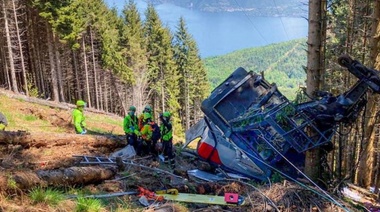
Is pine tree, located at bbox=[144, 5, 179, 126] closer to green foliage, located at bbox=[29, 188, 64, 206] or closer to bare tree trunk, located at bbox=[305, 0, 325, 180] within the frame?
bare tree trunk, located at bbox=[305, 0, 325, 180]

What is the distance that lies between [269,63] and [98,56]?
353 ft

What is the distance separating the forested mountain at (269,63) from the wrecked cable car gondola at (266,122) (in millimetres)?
115771

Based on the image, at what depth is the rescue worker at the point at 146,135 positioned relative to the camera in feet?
33.9

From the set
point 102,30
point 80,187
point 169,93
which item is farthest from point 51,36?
point 80,187

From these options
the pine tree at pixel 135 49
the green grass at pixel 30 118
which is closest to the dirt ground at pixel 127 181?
the green grass at pixel 30 118

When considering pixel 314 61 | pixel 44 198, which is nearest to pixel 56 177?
pixel 44 198

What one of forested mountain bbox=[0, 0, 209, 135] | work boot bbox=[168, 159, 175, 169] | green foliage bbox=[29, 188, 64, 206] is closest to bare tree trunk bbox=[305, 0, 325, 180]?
work boot bbox=[168, 159, 175, 169]

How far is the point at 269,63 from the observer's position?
144 m

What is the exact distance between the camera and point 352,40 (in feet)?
59.5

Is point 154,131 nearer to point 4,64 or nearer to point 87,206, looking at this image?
point 87,206

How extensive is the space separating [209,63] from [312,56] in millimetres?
140045

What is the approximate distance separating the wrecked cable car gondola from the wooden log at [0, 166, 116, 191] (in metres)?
3.03

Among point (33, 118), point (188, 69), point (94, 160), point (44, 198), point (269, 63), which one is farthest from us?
point (269, 63)

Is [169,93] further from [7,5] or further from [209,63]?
[209,63]
